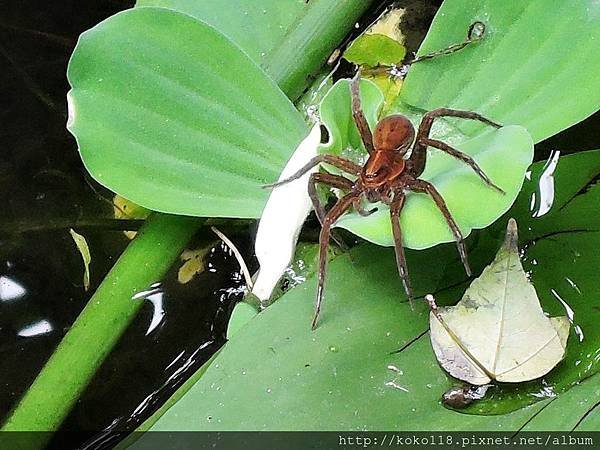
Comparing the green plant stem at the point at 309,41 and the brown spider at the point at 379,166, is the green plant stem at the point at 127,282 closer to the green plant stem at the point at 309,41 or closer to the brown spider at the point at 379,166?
the green plant stem at the point at 309,41

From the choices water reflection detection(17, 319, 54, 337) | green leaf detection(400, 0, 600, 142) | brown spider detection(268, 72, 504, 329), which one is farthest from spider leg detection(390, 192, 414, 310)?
water reflection detection(17, 319, 54, 337)

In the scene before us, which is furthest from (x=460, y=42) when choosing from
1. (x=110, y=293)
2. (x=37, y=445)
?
(x=37, y=445)

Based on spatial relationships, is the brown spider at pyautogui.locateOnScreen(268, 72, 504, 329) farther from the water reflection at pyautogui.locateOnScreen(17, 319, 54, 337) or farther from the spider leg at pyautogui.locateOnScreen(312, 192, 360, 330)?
the water reflection at pyautogui.locateOnScreen(17, 319, 54, 337)

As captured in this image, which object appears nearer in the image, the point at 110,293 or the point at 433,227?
the point at 433,227

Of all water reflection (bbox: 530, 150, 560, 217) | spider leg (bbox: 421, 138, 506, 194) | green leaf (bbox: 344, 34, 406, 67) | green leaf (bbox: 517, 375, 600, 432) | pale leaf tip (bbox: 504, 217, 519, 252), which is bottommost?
green leaf (bbox: 517, 375, 600, 432)

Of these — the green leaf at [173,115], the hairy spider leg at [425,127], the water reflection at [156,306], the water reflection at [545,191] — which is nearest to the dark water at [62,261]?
the water reflection at [156,306]

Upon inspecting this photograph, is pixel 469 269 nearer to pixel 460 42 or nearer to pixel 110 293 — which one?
pixel 460 42
